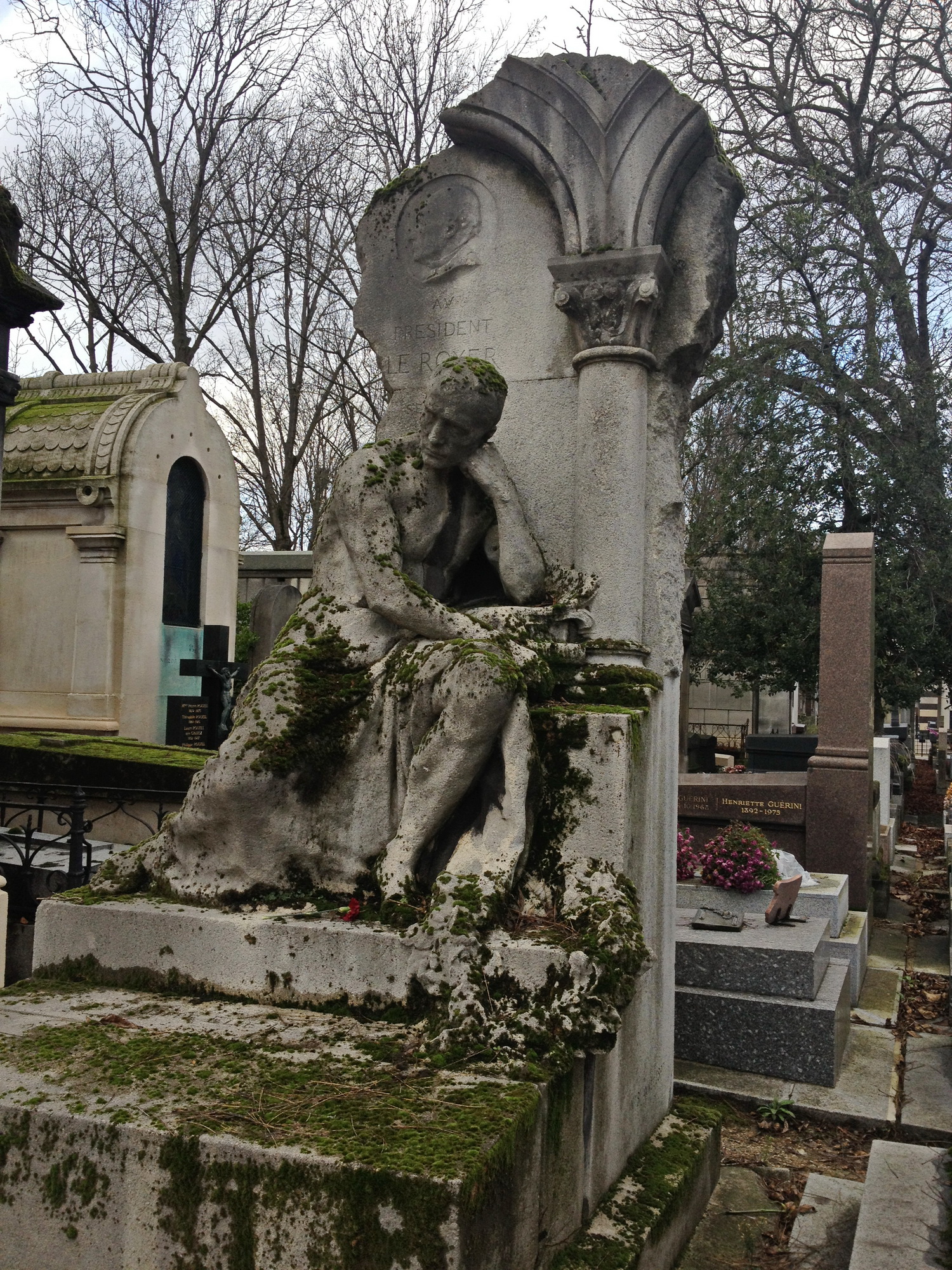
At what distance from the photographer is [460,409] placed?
12.9 feet

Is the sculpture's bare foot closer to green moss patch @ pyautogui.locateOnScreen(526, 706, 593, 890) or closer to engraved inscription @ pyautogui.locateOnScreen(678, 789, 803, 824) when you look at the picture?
green moss patch @ pyautogui.locateOnScreen(526, 706, 593, 890)

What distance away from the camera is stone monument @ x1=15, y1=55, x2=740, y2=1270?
309 cm

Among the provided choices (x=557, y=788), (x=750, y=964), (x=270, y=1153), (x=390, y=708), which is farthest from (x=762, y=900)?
(x=270, y=1153)

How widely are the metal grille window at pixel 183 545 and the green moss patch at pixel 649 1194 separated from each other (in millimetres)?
11138

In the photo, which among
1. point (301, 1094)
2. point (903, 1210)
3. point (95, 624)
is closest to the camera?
point (301, 1094)

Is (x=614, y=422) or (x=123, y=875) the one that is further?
(x=614, y=422)

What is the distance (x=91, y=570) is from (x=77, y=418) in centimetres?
223

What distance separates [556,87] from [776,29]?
61.2 ft

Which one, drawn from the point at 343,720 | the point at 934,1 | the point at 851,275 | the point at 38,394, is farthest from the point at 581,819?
the point at 934,1

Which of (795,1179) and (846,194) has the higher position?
(846,194)

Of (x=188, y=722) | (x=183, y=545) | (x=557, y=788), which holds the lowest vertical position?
(x=188, y=722)

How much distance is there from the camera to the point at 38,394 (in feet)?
48.2

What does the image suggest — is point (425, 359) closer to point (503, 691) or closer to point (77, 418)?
point (503, 691)

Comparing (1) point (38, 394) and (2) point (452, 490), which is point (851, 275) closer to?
(1) point (38, 394)
